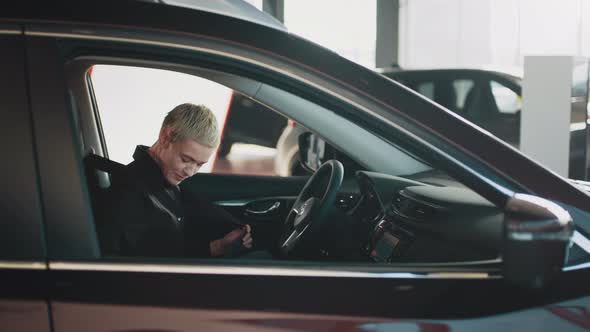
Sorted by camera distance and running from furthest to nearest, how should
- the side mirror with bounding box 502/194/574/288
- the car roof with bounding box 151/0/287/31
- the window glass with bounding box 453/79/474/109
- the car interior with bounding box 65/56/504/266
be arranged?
1. the window glass with bounding box 453/79/474/109
2. the car interior with bounding box 65/56/504/266
3. the car roof with bounding box 151/0/287/31
4. the side mirror with bounding box 502/194/574/288

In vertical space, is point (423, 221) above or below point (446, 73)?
below

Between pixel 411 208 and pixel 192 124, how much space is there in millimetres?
690

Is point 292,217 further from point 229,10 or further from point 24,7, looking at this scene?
point 24,7

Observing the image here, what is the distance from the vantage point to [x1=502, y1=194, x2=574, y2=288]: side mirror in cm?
131

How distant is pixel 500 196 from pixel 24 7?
1.01m

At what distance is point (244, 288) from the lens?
4.58 feet

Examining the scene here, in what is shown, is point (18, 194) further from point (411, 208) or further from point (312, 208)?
point (411, 208)

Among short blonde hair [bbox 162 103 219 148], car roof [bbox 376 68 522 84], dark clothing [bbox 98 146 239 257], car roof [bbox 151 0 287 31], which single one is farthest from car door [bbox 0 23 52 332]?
car roof [bbox 376 68 522 84]

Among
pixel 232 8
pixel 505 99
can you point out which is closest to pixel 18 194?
pixel 232 8

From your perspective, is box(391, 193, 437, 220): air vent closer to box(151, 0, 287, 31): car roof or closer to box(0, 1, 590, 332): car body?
box(0, 1, 590, 332): car body

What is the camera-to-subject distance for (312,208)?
2256 mm

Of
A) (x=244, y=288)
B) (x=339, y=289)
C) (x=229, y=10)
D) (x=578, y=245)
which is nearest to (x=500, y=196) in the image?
(x=578, y=245)

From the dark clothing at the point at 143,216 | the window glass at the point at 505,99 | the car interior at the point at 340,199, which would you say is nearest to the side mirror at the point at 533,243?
the car interior at the point at 340,199

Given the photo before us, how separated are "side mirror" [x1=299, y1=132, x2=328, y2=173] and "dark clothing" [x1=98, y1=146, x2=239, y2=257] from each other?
90.4 inches
